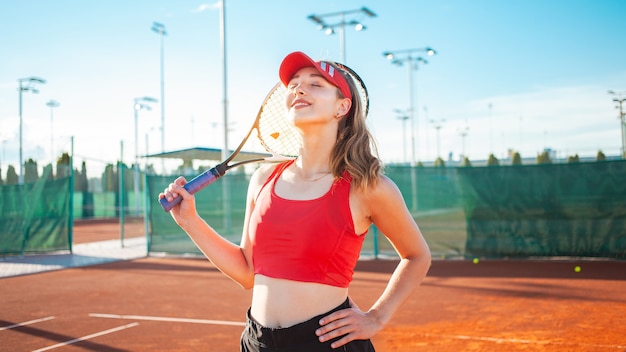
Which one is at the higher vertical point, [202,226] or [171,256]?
[202,226]

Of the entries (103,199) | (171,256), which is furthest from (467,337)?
(103,199)

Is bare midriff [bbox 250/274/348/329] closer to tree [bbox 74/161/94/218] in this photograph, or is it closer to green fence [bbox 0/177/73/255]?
green fence [bbox 0/177/73/255]

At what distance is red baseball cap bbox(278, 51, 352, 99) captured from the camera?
1.88 metres

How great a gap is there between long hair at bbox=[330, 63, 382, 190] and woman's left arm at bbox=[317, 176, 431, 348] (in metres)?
0.05

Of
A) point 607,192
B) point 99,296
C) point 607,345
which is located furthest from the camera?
point 607,192

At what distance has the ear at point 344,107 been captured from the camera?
1962 mm

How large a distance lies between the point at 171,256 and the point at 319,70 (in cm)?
1174

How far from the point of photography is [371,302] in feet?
23.5

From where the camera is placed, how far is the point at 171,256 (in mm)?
12898

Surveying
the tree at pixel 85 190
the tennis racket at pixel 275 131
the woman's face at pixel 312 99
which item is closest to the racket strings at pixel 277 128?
the tennis racket at pixel 275 131

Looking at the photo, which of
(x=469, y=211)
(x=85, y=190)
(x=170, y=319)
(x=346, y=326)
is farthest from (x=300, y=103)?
(x=85, y=190)

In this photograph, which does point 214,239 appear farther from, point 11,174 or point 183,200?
point 11,174

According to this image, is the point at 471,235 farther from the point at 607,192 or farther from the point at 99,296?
the point at 99,296

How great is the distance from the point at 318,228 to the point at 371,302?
5672mm
